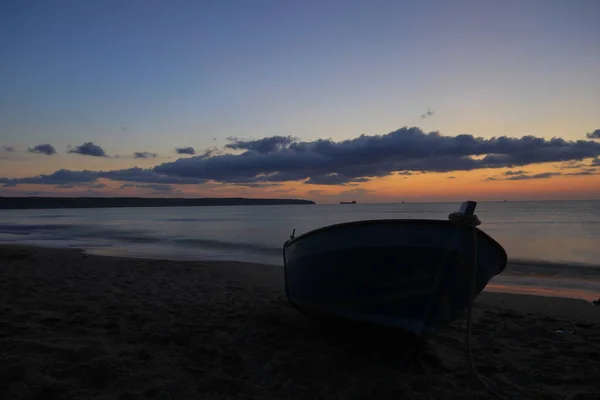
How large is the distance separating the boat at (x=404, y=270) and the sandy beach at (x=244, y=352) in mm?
446

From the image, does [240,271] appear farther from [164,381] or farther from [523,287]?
[164,381]

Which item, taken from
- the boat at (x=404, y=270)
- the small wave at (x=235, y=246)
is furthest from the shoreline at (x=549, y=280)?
the small wave at (x=235, y=246)

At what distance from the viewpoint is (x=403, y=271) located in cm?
421

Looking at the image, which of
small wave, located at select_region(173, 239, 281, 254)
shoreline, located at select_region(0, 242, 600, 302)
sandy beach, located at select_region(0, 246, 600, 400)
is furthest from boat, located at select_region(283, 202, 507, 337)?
small wave, located at select_region(173, 239, 281, 254)

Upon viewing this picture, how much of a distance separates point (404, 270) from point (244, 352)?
1871 millimetres

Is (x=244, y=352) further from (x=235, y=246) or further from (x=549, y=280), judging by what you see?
(x=235, y=246)

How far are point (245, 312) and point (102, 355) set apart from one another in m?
2.52

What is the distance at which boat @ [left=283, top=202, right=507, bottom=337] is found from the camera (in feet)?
13.4

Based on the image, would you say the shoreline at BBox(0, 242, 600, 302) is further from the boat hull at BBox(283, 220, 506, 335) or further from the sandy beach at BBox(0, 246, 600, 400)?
the boat hull at BBox(283, 220, 506, 335)

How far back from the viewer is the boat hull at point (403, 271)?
13.4 feet

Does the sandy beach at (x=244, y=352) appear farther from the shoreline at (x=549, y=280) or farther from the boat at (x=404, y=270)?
the shoreline at (x=549, y=280)

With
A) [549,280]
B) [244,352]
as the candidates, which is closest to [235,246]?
[549,280]

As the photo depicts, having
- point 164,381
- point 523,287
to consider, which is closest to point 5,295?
point 164,381

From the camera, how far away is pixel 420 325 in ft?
13.8
